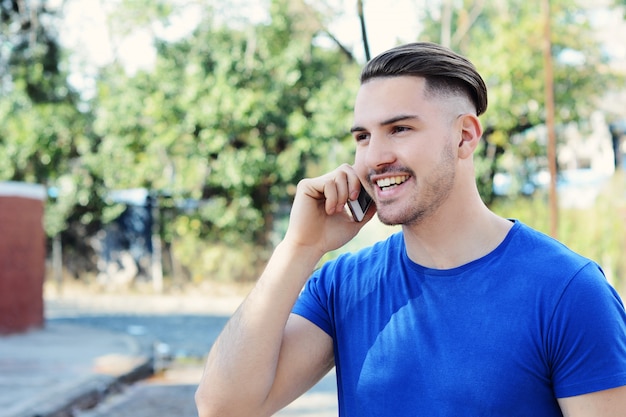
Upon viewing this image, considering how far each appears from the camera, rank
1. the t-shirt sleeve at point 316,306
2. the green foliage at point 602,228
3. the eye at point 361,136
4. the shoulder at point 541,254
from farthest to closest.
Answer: the green foliage at point 602,228 < the t-shirt sleeve at point 316,306 < the eye at point 361,136 < the shoulder at point 541,254

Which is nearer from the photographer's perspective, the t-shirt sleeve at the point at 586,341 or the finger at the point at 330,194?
the t-shirt sleeve at the point at 586,341

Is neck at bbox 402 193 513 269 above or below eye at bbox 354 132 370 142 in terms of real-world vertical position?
below

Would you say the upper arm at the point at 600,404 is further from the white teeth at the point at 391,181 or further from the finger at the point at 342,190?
the finger at the point at 342,190

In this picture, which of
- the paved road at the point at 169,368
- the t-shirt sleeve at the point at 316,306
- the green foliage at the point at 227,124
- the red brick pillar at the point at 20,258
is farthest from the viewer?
the green foliage at the point at 227,124

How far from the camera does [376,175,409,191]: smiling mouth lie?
2.12m

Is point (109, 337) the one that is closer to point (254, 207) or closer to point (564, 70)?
point (254, 207)

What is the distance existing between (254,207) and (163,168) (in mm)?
2606

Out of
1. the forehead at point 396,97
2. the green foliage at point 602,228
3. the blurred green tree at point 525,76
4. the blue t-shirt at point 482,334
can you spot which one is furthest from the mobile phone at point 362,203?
the blurred green tree at point 525,76

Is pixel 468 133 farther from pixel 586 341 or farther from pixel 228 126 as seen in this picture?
pixel 228 126

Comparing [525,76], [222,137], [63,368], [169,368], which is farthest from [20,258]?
[525,76]

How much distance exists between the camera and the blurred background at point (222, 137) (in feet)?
70.8

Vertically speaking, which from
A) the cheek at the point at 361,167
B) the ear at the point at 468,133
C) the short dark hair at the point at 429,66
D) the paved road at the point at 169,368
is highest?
the short dark hair at the point at 429,66

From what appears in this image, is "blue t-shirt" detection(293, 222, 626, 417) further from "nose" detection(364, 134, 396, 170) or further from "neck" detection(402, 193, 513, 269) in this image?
"nose" detection(364, 134, 396, 170)

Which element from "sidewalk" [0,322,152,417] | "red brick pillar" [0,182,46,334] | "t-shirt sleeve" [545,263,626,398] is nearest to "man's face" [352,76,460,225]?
"t-shirt sleeve" [545,263,626,398]
